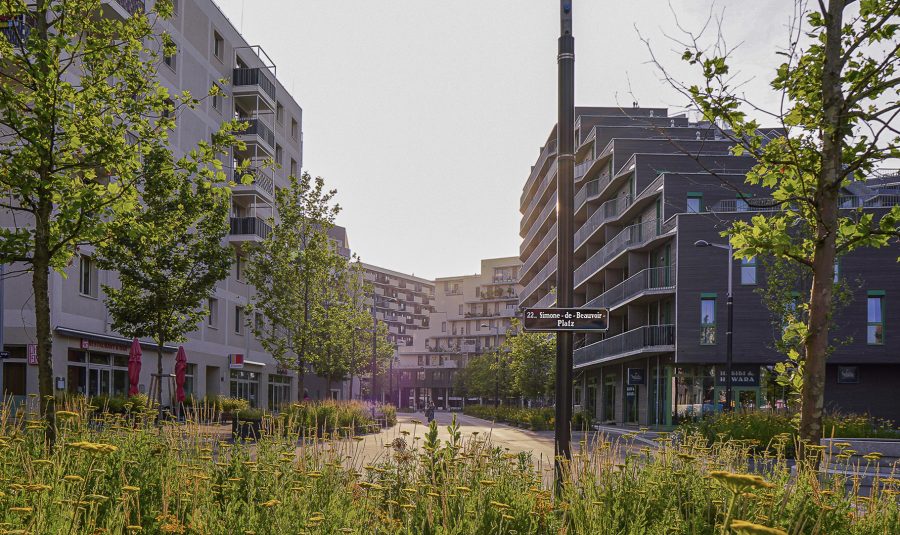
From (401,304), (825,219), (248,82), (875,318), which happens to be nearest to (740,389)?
(875,318)

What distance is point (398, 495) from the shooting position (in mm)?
6574

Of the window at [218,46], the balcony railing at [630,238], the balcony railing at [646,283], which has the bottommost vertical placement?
the balcony railing at [646,283]

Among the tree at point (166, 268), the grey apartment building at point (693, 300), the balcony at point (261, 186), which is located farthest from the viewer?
the balcony at point (261, 186)

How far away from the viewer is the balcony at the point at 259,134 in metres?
43.5

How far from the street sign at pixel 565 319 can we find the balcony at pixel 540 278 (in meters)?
54.2

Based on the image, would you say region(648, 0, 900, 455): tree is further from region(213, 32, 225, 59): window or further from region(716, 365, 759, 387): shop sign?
region(213, 32, 225, 59): window

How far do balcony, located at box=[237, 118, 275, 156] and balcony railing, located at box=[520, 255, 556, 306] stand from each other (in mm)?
25252

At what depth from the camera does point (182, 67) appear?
119ft

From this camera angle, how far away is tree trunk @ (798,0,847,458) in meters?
6.98

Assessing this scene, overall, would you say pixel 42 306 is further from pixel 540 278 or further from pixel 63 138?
pixel 540 278

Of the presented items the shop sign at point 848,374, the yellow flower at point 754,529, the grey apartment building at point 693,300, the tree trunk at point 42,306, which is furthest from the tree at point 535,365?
the yellow flower at point 754,529

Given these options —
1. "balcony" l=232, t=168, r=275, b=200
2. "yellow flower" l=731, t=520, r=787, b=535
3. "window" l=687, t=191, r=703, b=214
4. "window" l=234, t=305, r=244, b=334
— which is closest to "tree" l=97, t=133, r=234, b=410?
"yellow flower" l=731, t=520, r=787, b=535

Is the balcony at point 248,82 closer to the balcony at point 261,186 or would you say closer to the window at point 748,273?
the balcony at point 261,186

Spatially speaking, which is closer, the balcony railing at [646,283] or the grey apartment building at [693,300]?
the grey apartment building at [693,300]
